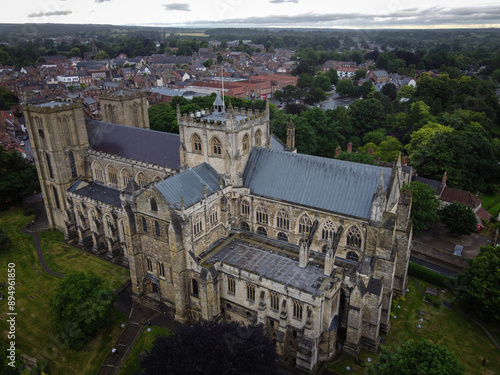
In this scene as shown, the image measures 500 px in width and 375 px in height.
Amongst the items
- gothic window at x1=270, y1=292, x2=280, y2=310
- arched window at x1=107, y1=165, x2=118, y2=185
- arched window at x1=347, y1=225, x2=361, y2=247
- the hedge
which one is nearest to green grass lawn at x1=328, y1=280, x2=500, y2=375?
the hedge

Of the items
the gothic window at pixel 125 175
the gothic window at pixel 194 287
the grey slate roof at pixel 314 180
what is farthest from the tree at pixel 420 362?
the gothic window at pixel 125 175

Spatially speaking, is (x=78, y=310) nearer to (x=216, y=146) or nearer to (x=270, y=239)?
(x=270, y=239)

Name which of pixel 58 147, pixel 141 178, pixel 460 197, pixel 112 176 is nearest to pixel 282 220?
pixel 141 178

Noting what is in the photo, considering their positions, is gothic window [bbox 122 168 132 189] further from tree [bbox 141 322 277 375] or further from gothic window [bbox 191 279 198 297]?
tree [bbox 141 322 277 375]

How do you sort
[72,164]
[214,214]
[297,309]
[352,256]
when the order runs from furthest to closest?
[72,164]
[214,214]
[352,256]
[297,309]

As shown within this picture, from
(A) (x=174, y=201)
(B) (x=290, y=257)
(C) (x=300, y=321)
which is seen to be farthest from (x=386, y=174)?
(A) (x=174, y=201)
